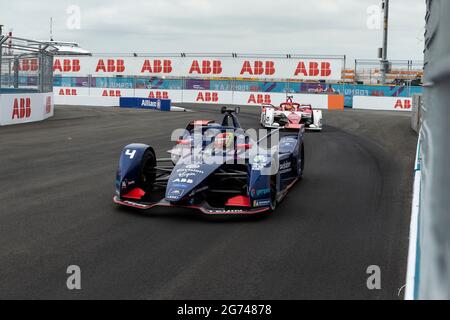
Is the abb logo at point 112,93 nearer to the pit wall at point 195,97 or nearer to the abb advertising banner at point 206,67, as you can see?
the pit wall at point 195,97

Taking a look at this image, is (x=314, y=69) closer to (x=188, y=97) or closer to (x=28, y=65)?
(x=188, y=97)

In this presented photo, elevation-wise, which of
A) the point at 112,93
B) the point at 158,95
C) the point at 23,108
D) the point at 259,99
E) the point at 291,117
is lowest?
the point at 291,117

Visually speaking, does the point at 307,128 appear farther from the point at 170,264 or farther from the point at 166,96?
the point at 166,96

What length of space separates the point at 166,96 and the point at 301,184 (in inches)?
1196

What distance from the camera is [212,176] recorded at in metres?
6.77

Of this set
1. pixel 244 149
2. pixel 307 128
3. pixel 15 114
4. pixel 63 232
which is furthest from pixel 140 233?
pixel 15 114

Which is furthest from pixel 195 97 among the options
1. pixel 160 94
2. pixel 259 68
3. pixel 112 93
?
pixel 112 93

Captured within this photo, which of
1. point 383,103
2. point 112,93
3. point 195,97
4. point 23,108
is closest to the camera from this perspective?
point 23,108

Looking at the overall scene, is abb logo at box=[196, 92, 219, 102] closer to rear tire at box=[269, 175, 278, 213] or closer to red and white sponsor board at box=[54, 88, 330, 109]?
red and white sponsor board at box=[54, 88, 330, 109]

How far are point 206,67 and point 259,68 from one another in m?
3.88

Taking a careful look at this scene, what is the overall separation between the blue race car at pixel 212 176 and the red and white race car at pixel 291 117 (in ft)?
34.8

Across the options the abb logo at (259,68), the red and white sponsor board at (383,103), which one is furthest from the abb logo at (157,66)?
the red and white sponsor board at (383,103)
